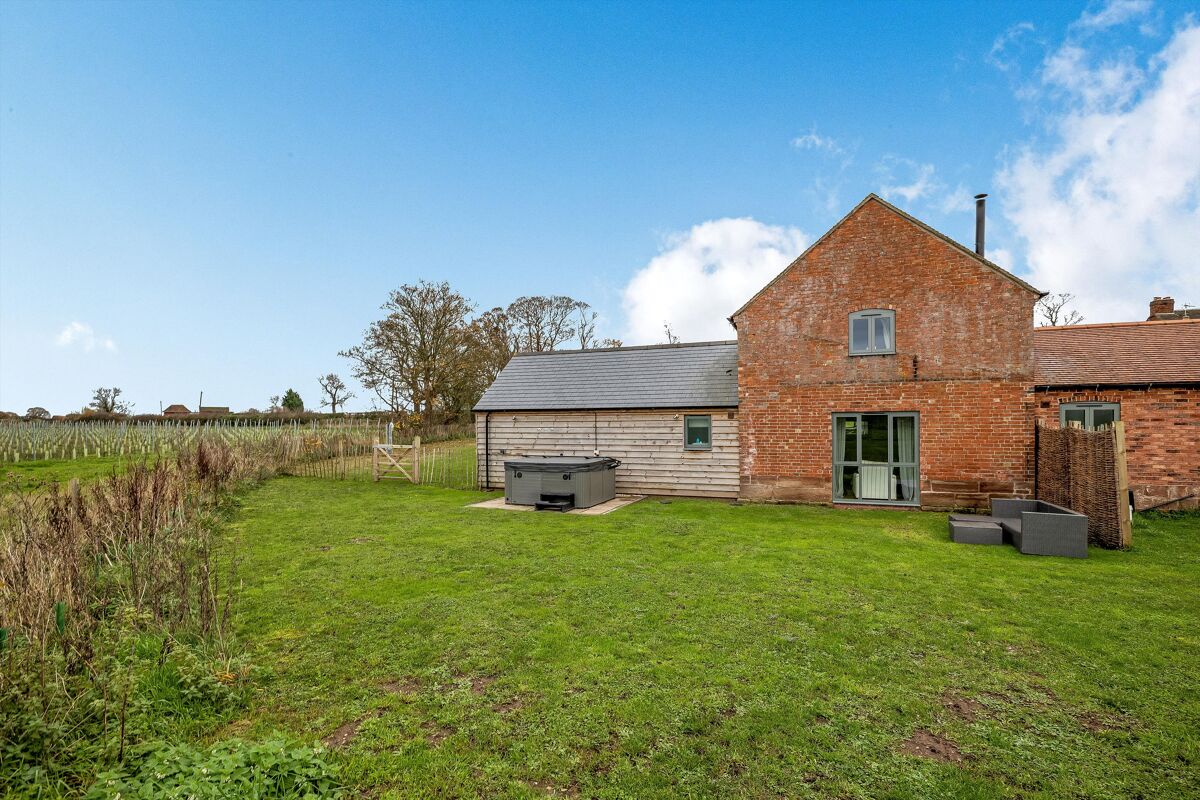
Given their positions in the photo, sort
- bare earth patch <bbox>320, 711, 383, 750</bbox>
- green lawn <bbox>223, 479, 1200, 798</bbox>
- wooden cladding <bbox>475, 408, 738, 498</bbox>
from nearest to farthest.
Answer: green lawn <bbox>223, 479, 1200, 798</bbox> < bare earth patch <bbox>320, 711, 383, 750</bbox> < wooden cladding <bbox>475, 408, 738, 498</bbox>

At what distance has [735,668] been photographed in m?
4.45

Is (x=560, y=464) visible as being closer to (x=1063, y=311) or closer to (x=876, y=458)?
(x=876, y=458)

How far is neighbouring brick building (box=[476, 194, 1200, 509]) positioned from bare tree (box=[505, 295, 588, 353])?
2637 centimetres

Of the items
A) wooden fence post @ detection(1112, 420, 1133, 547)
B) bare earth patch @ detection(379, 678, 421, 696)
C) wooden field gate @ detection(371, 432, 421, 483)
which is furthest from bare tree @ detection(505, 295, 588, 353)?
bare earth patch @ detection(379, 678, 421, 696)

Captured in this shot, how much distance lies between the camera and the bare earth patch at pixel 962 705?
3.77 metres

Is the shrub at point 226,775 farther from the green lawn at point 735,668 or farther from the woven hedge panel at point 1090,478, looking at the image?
the woven hedge panel at point 1090,478

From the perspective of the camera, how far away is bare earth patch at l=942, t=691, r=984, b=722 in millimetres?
3773

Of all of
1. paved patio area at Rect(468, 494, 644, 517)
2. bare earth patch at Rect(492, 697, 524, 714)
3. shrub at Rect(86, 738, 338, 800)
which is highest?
shrub at Rect(86, 738, 338, 800)

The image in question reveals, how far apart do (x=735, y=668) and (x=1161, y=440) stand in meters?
13.5

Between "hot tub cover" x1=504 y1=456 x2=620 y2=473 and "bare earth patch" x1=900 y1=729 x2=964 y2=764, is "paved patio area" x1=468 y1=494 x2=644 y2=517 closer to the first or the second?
"hot tub cover" x1=504 y1=456 x2=620 y2=473

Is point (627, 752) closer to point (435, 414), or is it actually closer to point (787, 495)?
point (787, 495)

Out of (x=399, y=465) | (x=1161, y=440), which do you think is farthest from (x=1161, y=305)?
(x=399, y=465)

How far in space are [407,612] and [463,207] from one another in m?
17.7

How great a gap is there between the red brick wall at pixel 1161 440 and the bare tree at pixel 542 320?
3215 centimetres
